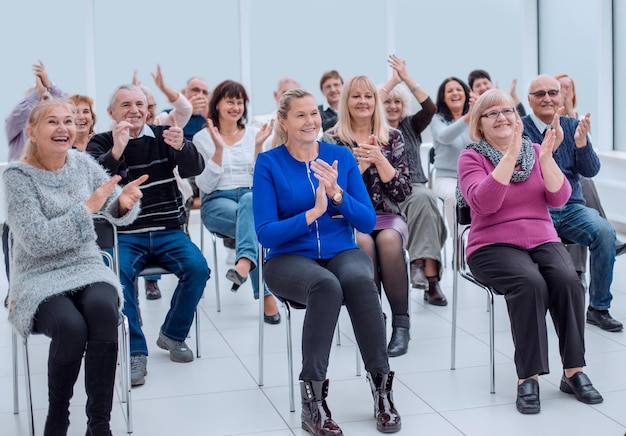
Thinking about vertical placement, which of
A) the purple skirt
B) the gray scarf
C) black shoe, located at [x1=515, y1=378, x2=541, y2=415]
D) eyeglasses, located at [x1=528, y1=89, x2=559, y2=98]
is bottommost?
black shoe, located at [x1=515, y1=378, x2=541, y2=415]

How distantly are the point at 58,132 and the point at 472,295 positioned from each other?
2577 millimetres

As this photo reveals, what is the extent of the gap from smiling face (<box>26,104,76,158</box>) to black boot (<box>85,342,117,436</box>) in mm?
644

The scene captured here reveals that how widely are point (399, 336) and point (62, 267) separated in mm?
1484

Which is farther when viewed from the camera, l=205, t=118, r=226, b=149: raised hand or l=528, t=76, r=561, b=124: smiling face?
l=205, t=118, r=226, b=149: raised hand

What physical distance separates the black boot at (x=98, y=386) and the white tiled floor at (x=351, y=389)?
250 millimetres

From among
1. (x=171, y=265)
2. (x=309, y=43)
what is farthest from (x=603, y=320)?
(x=309, y=43)

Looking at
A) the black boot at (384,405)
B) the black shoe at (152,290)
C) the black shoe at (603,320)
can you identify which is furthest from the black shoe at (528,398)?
the black shoe at (152,290)

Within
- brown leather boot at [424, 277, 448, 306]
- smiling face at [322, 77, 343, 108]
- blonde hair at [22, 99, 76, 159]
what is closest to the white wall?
smiling face at [322, 77, 343, 108]

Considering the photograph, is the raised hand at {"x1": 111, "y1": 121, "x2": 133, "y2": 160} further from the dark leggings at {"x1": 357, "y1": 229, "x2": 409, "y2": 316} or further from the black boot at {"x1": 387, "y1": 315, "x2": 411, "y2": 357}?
the black boot at {"x1": 387, "y1": 315, "x2": 411, "y2": 357}

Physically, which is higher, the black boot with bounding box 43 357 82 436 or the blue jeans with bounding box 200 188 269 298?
the blue jeans with bounding box 200 188 269 298

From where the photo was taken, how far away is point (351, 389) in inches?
127

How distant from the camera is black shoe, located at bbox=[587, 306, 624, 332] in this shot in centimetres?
387

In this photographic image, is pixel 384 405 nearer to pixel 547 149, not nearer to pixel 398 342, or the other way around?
pixel 398 342

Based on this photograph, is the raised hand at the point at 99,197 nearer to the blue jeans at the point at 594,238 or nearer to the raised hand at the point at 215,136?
the raised hand at the point at 215,136
